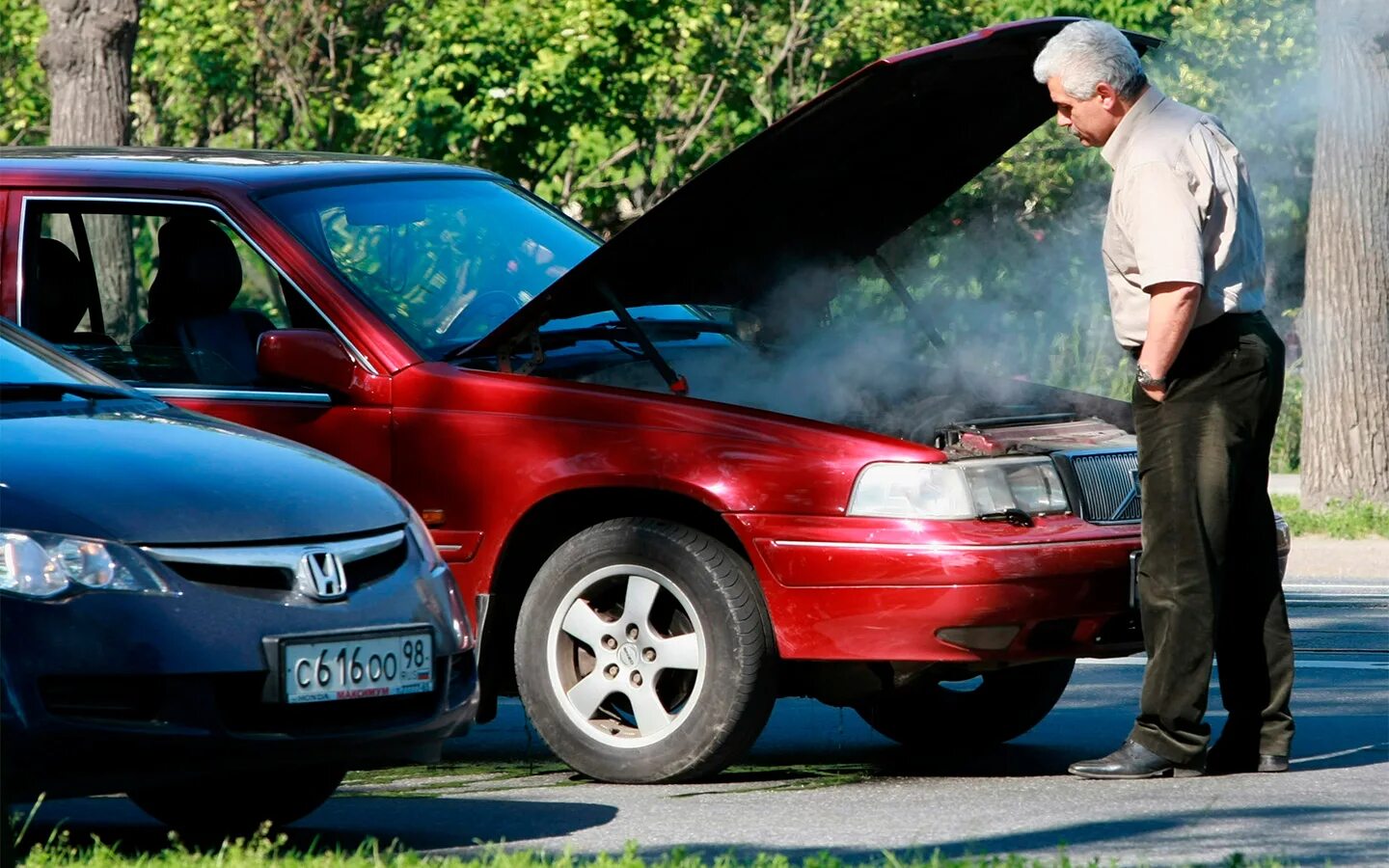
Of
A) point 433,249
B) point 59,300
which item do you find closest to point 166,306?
point 59,300

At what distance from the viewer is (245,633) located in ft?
15.6

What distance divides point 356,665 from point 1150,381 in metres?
2.32

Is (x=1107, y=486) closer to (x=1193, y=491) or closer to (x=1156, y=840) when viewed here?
(x=1193, y=491)

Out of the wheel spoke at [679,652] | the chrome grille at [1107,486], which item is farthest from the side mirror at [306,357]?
the chrome grille at [1107,486]

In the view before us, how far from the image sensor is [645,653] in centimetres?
618

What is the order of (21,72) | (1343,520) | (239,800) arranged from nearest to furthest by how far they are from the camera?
(239,800), (1343,520), (21,72)

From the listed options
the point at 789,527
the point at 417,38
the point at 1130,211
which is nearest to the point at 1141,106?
the point at 1130,211

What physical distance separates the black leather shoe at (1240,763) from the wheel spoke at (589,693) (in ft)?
5.56

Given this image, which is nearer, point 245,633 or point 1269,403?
point 245,633

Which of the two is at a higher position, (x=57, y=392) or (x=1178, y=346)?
(x=1178, y=346)

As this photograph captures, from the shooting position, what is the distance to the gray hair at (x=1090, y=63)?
6172mm

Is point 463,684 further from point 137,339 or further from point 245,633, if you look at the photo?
point 137,339

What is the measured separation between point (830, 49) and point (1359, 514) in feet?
29.1

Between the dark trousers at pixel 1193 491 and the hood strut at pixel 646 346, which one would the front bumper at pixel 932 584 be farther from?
the hood strut at pixel 646 346
